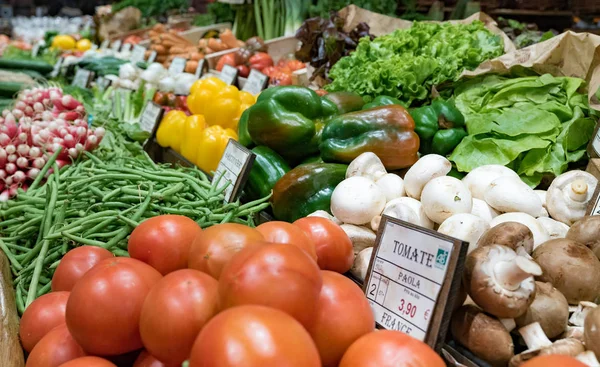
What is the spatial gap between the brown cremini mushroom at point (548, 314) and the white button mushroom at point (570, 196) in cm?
62

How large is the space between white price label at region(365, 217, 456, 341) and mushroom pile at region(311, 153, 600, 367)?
0.11 meters

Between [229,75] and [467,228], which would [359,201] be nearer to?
[467,228]

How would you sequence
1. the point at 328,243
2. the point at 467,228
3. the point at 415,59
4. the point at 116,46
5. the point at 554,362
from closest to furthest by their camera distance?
1. the point at 554,362
2. the point at 328,243
3. the point at 467,228
4. the point at 415,59
5. the point at 116,46

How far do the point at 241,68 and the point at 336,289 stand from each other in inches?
148

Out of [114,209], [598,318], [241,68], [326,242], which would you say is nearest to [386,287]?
[326,242]

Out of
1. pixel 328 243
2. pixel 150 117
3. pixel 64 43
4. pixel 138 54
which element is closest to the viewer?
pixel 328 243

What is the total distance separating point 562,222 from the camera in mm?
1862

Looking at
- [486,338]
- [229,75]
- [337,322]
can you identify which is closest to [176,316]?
[337,322]

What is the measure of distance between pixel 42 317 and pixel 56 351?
217 mm

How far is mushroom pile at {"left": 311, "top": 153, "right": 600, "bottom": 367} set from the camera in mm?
1215

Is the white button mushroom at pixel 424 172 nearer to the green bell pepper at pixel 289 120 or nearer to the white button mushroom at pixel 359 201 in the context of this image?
the white button mushroom at pixel 359 201

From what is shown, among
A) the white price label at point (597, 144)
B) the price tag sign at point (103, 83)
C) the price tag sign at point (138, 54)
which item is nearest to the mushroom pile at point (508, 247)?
the white price label at point (597, 144)

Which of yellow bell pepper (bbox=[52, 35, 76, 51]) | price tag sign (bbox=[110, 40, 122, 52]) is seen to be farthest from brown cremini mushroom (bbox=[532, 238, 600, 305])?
yellow bell pepper (bbox=[52, 35, 76, 51])

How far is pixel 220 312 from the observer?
3.10ft
